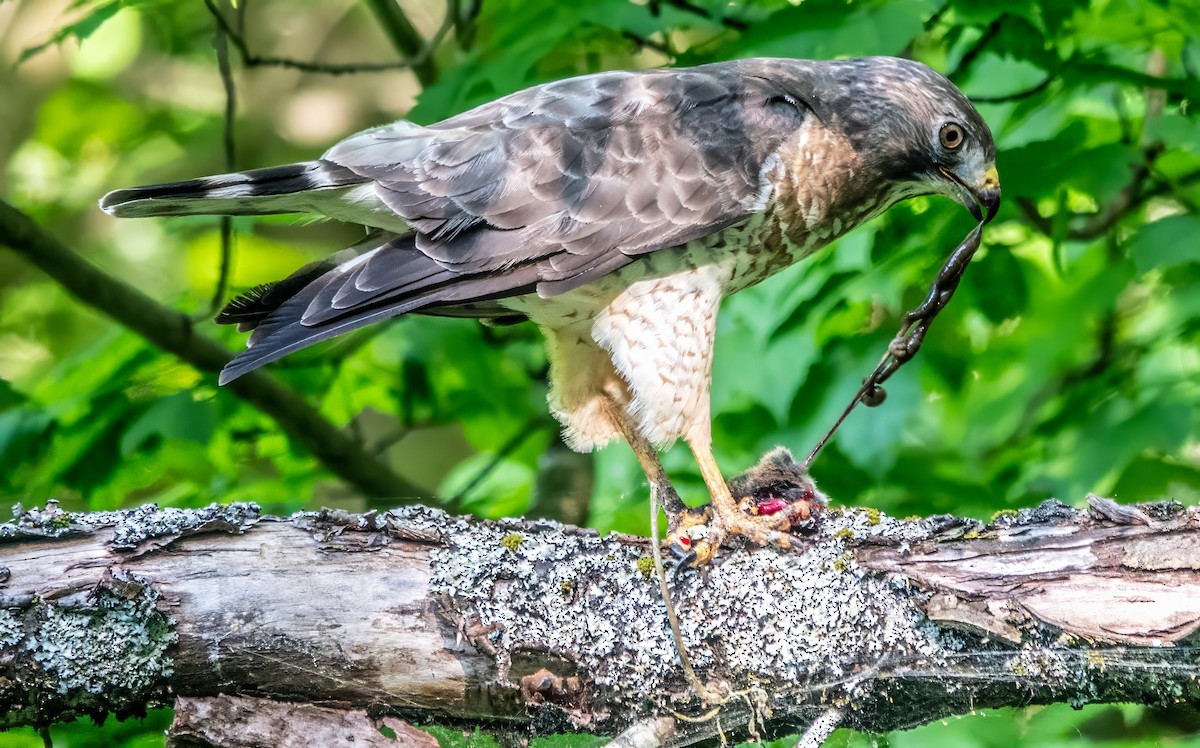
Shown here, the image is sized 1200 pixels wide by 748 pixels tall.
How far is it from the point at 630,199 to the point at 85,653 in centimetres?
206

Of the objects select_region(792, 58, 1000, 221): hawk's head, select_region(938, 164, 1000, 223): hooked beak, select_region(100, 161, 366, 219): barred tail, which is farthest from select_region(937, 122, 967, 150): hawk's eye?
select_region(100, 161, 366, 219): barred tail

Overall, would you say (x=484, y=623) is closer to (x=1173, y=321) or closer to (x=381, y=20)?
(x=1173, y=321)

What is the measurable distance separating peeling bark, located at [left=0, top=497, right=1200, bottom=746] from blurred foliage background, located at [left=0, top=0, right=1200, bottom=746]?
30 cm

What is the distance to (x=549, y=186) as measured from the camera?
3492 millimetres

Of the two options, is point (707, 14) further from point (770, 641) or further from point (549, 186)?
point (770, 641)

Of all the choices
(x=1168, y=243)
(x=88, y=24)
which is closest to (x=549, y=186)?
(x=88, y=24)

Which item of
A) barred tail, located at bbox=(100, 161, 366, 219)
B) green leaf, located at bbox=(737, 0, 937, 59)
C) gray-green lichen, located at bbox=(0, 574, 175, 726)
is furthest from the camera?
green leaf, located at bbox=(737, 0, 937, 59)

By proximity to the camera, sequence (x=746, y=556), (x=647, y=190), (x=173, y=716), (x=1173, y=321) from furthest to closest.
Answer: (x=1173, y=321) < (x=647, y=190) < (x=746, y=556) < (x=173, y=716)

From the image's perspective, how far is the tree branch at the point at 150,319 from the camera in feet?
14.6

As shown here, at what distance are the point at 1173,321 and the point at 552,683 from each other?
3156 millimetres

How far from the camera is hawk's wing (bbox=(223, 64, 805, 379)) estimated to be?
3.33 meters

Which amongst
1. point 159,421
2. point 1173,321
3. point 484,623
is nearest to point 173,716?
point 484,623

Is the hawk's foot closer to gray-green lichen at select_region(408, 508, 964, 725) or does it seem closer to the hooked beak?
gray-green lichen at select_region(408, 508, 964, 725)

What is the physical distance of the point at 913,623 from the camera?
2.85m
